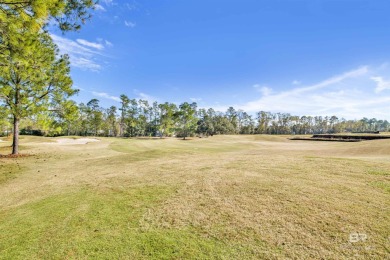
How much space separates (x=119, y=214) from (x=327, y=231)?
201 inches

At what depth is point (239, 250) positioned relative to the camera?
13.9 feet

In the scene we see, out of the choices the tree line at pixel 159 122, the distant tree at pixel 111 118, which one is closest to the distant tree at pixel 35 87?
the tree line at pixel 159 122

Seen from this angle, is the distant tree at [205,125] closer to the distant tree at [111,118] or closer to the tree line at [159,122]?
the tree line at [159,122]

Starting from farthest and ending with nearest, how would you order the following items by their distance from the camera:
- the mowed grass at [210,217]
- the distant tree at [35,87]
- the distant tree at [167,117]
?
1. the distant tree at [167,117]
2. the distant tree at [35,87]
3. the mowed grass at [210,217]

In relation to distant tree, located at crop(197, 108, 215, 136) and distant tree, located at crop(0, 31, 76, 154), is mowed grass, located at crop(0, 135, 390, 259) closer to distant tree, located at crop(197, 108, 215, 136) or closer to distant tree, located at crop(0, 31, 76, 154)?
distant tree, located at crop(0, 31, 76, 154)

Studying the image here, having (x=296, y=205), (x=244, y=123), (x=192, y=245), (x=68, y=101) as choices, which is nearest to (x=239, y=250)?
(x=192, y=245)

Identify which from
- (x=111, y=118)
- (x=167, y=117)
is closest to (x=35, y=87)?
(x=167, y=117)

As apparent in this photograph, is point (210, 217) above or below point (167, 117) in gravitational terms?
below

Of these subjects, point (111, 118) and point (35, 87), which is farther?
point (111, 118)

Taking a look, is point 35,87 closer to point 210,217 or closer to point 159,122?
point 210,217

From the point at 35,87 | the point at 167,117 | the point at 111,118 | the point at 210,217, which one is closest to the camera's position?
the point at 210,217

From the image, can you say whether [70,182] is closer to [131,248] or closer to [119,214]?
[119,214]

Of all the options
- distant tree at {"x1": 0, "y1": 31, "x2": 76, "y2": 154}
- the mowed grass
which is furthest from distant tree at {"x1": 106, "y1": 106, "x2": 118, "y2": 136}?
the mowed grass

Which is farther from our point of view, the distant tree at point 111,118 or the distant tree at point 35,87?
the distant tree at point 111,118
